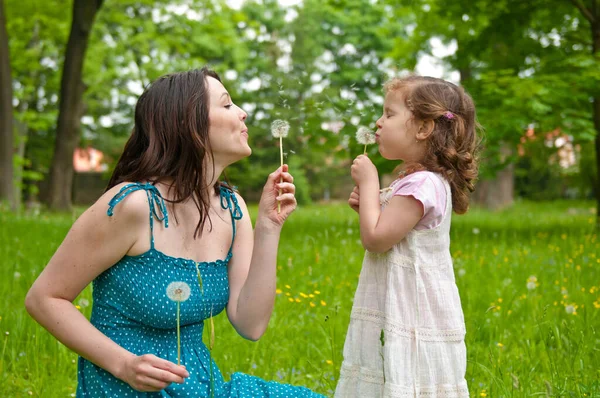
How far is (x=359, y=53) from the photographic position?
29.3m

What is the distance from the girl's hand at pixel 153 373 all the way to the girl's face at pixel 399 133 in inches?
37.6

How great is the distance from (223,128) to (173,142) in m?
0.16

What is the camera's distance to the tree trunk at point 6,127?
437 inches

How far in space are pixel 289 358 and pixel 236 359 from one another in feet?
0.84

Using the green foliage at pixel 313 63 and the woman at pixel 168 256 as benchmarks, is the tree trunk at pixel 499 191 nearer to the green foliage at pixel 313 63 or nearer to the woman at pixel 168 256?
the green foliage at pixel 313 63

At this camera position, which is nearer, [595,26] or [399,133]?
[399,133]

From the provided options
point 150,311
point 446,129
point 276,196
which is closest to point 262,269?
point 276,196

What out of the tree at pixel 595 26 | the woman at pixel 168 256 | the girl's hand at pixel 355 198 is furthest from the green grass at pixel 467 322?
the tree at pixel 595 26

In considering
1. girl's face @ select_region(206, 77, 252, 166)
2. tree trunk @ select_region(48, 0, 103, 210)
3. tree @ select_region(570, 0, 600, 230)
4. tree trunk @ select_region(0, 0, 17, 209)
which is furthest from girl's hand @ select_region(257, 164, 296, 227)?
tree trunk @ select_region(48, 0, 103, 210)

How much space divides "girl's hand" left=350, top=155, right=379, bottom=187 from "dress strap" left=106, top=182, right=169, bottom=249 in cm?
59

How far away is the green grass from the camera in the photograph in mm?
2752

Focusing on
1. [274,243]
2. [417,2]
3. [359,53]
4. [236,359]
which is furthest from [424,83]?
[359,53]

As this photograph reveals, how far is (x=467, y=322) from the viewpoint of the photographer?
345cm

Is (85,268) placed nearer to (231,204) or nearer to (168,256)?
(168,256)
